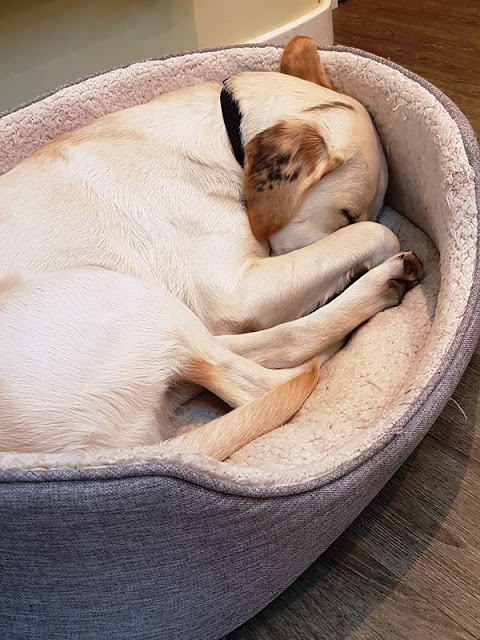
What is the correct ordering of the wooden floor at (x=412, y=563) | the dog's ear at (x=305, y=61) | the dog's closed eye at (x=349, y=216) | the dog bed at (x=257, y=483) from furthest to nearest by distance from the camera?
the dog's ear at (x=305, y=61) < the dog's closed eye at (x=349, y=216) < the wooden floor at (x=412, y=563) < the dog bed at (x=257, y=483)

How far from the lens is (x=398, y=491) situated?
4.70 feet

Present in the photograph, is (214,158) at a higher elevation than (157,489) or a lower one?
higher

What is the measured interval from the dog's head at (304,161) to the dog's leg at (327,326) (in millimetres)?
170

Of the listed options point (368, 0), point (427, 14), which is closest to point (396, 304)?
point (427, 14)

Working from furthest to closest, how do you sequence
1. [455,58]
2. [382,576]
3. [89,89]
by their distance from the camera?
1. [455,58]
2. [89,89]
3. [382,576]

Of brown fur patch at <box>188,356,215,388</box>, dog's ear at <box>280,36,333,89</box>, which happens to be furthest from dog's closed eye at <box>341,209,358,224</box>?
brown fur patch at <box>188,356,215,388</box>

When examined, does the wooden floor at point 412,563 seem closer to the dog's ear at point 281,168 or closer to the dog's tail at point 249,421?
the dog's tail at point 249,421

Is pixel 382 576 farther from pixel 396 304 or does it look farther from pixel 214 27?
pixel 214 27

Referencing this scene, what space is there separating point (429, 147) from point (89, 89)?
89 centimetres

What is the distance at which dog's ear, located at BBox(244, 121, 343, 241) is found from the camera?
1.50 meters

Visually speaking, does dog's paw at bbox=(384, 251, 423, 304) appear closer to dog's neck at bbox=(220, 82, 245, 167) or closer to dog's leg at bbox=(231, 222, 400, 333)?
dog's leg at bbox=(231, 222, 400, 333)

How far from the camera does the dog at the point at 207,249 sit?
133 centimetres

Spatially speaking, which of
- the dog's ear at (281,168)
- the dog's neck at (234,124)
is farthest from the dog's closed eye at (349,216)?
the dog's neck at (234,124)

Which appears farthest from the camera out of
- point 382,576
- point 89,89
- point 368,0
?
point 368,0
